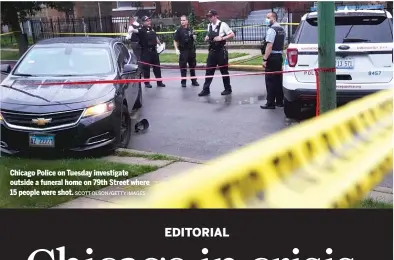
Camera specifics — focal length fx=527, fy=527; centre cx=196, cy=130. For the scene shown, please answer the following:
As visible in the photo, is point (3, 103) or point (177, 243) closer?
point (177, 243)

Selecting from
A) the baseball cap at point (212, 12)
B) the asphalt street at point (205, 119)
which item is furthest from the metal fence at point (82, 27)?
the asphalt street at point (205, 119)

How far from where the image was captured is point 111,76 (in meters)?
4.66

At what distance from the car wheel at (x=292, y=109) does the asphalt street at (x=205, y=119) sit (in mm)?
64

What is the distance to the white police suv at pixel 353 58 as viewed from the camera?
13.7 feet

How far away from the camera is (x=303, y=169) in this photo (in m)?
3.23

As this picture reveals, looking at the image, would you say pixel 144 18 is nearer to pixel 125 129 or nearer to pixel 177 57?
pixel 177 57

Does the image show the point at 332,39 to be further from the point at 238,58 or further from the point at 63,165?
the point at 238,58

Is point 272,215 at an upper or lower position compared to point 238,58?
lower

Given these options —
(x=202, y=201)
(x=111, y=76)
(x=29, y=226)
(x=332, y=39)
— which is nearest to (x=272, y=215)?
(x=202, y=201)

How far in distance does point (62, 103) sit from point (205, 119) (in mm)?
1091

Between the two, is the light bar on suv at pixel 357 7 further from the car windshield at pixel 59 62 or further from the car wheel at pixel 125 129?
the car windshield at pixel 59 62

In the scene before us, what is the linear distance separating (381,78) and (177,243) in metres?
2.22

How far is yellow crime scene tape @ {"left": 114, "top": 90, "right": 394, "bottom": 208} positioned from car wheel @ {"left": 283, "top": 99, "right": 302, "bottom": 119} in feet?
1.30

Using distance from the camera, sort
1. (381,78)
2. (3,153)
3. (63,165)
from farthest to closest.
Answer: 1. (381,78)
2. (3,153)
3. (63,165)
